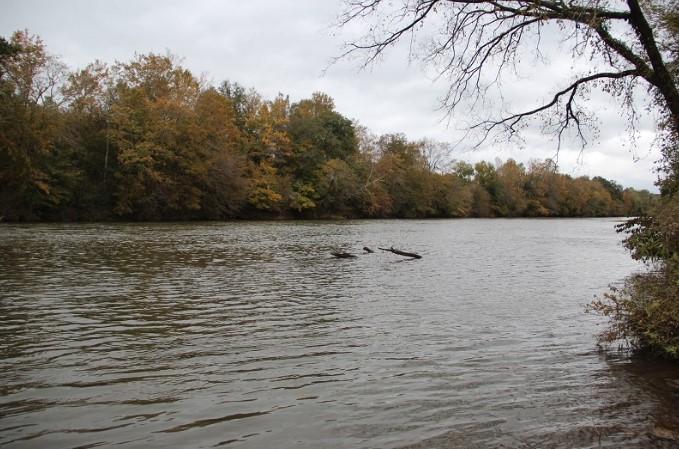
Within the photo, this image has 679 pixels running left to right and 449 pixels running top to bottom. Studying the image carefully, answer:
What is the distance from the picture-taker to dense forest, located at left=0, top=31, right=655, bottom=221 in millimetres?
49344

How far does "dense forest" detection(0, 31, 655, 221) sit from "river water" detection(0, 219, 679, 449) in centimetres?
482

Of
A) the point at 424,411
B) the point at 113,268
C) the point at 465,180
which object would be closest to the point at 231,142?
the point at 113,268

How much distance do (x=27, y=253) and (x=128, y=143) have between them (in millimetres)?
38310

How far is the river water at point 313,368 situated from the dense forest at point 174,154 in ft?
15.8

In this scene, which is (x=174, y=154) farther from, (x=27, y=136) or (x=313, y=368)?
(x=313, y=368)

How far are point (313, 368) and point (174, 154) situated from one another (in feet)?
193

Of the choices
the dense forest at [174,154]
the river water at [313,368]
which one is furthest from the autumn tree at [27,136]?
the river water at [313,368]

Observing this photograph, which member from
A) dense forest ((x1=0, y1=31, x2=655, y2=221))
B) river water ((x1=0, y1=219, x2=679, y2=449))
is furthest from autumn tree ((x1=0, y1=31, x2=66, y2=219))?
river water ((x1=0, y1=219, x2=679, y2=449))

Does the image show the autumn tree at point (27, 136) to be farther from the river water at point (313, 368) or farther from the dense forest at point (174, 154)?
the river water at point (313, 368)

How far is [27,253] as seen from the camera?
908 inches

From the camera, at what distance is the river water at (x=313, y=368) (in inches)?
216

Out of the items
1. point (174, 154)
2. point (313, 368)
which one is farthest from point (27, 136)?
point (313, 368)

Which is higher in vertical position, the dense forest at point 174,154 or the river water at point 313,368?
the dense forest at point 174,154

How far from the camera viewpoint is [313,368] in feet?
25.4
